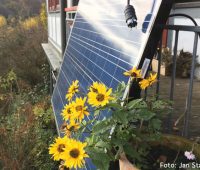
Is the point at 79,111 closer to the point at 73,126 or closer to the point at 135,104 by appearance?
the point at 73,126

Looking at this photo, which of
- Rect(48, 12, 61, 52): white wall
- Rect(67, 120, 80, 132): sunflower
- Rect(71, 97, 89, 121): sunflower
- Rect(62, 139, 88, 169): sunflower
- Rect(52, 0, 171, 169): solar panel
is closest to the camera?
Rect(62, 139, 88, 169): sunflower

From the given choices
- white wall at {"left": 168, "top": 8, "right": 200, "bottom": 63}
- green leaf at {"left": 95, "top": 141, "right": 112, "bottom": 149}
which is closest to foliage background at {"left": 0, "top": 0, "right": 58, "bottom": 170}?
green leaf at {"left": 95, "top": 141, "right": 112, "bottom": 149}

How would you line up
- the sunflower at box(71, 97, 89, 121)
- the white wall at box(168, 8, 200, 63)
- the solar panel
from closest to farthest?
the sunflower at box(71, 97, 89, 121) → the solar panel → the white wall at box(168, 8, 200, 63)

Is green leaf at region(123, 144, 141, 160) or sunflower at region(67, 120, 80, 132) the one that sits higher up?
sunflower at region(67, 120, 80, 132)

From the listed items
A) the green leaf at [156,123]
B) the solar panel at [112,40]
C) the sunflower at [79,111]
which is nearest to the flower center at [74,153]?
the sunflower at [79,111]

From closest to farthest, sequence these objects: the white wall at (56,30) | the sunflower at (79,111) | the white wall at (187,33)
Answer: the sunflower at (79,111), the white wall at (187,33), the white wall at (56,30)

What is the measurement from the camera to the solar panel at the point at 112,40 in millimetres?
2074

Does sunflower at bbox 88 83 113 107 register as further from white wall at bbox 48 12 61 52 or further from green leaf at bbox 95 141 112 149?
white wall at bbox 48 12 61 52

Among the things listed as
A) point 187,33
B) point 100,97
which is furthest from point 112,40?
point 187,33

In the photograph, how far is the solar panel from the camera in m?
2.07

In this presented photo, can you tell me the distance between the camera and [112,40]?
2.80 m

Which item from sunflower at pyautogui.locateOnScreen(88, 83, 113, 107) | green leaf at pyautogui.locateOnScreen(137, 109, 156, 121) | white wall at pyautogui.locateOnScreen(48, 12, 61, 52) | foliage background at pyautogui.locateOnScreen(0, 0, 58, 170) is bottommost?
foliage background at pyautogui.locateOnScreen(0, 0, 58, 170)

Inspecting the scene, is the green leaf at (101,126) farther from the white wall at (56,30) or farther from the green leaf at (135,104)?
the white wall at (56,30)

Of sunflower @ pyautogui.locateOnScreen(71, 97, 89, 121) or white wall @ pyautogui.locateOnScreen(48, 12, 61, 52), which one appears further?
white wall @ pyautogui.locateOnScreen(48, 12, 61, 52)
